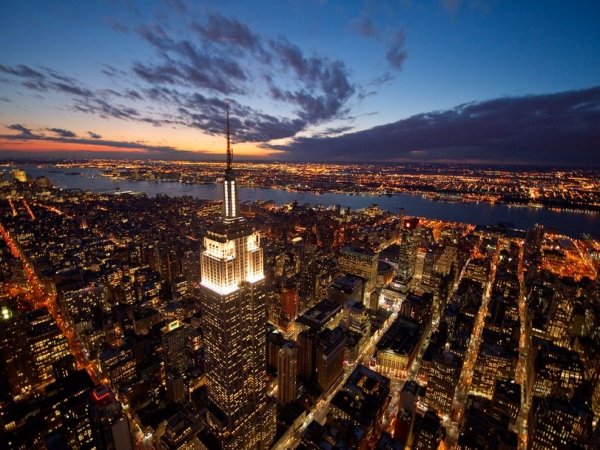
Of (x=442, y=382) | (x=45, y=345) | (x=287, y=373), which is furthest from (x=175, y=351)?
(x=442, y=382)

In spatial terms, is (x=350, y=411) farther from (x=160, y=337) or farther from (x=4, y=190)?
(x=4, y=190)

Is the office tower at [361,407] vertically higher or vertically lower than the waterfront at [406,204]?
lower

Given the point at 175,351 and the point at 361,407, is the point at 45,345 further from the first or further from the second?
the point at 361,407

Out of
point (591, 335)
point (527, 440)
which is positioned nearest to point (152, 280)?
point (527, 440)

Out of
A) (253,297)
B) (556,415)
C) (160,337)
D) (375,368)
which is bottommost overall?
(375,368)

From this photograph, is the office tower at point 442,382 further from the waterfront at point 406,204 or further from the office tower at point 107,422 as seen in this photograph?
the waterfront at point 406,204

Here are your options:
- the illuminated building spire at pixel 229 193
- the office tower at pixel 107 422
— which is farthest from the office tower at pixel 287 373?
the illuminated building spire at pixel 229 193

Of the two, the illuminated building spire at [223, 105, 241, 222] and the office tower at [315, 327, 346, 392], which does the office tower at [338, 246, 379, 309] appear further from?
the illuminated building spire at [223, 105, 241, 222]
